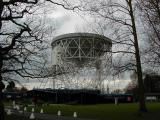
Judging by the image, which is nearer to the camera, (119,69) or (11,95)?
(119,69)

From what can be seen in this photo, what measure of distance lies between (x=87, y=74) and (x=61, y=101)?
1001 cm

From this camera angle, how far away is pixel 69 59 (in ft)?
241

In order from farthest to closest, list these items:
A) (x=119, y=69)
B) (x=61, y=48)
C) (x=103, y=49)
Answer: (x=61, y=48)
(x=103, y=49)
(x=119, y=69)

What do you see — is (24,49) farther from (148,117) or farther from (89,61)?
(89,61)

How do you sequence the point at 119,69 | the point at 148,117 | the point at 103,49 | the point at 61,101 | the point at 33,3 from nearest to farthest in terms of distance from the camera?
1. the point at 33,3
2. the point at 148,117
3. the point at 119,69
4. the point at 103,49
5. the point at 61,101

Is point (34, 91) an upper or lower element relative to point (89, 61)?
lower

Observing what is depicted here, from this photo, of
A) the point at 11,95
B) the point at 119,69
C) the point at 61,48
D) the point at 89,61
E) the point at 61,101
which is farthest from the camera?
the point at 11,95

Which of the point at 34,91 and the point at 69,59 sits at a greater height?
the point at 69,59

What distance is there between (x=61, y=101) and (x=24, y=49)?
2422 inches

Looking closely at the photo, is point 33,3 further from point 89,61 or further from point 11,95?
point 11,95

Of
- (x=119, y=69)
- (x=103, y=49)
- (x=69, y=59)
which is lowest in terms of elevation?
(x=119, y=69)

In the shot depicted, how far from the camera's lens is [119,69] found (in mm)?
31844

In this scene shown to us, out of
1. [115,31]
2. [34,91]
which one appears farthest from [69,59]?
[115,31]

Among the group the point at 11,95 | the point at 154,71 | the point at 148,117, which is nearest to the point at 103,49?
the point at 154,71
